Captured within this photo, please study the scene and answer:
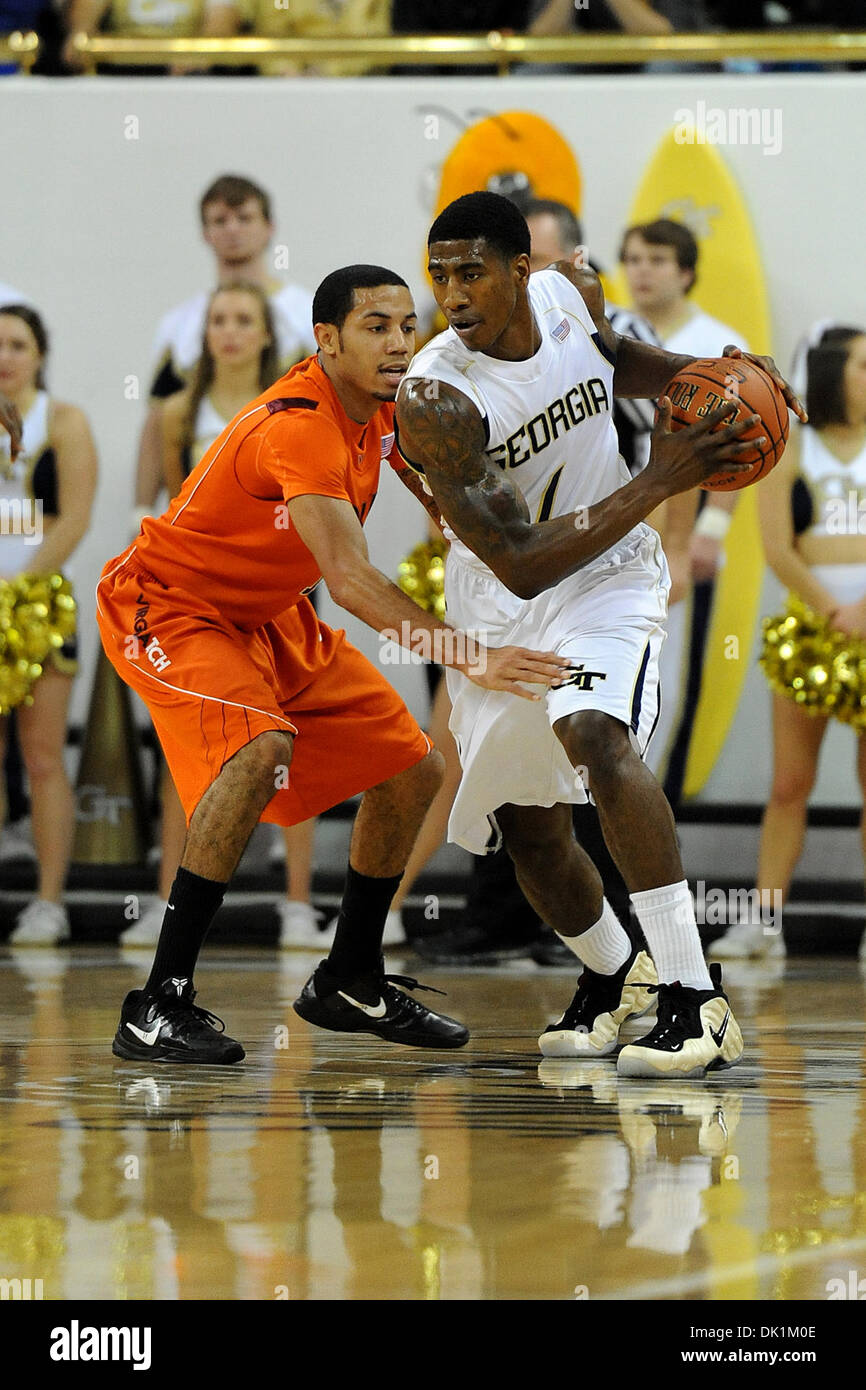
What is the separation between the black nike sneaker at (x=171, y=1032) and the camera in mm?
3707

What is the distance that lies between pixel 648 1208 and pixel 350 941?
1.64m

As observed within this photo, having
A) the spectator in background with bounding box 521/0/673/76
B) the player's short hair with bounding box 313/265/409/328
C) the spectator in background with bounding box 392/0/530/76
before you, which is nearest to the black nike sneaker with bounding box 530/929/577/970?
the player's short hair with bounding box 313/265/409/328

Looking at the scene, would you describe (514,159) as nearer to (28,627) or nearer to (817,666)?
(817,666)

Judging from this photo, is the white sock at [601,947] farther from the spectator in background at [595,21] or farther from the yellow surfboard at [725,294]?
the spectator in background at [595,21]

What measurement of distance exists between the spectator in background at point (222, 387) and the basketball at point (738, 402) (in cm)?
311

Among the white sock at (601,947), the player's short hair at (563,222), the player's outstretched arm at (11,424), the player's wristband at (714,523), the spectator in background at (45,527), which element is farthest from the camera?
the spectator in background at (45,527)

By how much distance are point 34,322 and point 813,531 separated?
2911 mm

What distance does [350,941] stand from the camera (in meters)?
4.08

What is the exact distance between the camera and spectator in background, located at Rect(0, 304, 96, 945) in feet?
21.5

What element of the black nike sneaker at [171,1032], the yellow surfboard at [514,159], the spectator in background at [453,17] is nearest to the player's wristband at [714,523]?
the yellow surfboard at [514,159]

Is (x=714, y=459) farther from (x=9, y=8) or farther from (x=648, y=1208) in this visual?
(x=9, y=8)

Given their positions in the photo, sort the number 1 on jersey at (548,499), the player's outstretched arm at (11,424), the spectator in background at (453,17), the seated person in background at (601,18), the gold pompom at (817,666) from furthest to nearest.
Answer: the spectator in background at (453,17), the seated person in background at (601,18), the gold pompom at (817,666), the player's outstretched arm at (11,424), the number 1 on jersey at (548,499)
